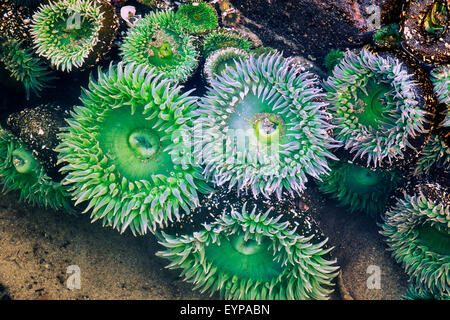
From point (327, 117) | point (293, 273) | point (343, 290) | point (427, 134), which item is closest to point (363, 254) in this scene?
point (343, 290)

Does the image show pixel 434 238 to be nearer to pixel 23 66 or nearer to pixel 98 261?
pixel 98 261

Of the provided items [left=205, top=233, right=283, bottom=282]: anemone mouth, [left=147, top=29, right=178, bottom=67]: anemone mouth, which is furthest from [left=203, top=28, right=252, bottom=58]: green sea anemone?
[left=205, top=233, right=283, bottom=282]: anemone mouth

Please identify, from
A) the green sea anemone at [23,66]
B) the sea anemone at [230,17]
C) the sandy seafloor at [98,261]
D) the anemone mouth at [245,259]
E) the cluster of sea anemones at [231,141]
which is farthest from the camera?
the sea anemone at [230,17]

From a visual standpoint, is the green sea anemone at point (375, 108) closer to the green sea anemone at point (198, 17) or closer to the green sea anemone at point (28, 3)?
the green sea anemone at point (198, 17)

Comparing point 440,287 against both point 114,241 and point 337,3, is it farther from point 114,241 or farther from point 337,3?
point 114,241

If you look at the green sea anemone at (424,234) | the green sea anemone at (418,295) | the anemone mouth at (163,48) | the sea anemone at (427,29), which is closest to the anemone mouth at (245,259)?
the green sea anemone at (424,234)
